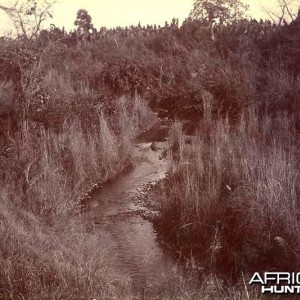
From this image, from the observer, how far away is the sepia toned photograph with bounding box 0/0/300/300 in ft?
14.4

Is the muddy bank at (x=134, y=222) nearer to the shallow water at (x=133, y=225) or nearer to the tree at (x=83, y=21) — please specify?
the shallow water at (x=133, y=225)

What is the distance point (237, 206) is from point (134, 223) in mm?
1393

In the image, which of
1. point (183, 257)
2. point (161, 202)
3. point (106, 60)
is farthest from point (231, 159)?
point (106, 60)

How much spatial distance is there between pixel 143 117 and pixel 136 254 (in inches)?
223

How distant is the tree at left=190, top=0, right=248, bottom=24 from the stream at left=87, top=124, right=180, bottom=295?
29.6 ft

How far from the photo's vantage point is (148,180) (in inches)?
297

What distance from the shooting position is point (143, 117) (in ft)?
34.8

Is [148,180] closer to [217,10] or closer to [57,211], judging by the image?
[57,211]

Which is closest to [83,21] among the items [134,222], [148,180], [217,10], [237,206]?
[217,10]

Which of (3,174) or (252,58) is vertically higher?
(252,58)

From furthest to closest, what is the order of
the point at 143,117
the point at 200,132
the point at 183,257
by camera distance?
the point at 143,117 < the point at 200,132 < the point at 183,257

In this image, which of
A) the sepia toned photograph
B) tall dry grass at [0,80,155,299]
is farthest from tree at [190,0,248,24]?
tall dry grass at [0,80,155,299]

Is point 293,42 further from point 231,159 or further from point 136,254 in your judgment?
point 136,254

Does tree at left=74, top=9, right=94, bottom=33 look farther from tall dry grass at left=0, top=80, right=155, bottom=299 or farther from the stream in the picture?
the stream
